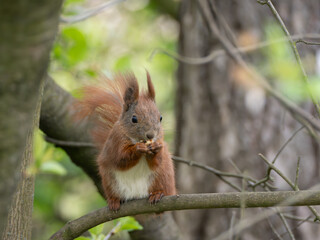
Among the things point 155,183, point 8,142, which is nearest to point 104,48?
point 155,183

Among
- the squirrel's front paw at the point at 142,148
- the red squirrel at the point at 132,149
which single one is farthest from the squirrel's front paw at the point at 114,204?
the squirrel's front paw at the point at 142,148

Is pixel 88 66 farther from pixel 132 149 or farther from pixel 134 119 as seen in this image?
pixel 132 149

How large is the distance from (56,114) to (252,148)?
156 centimetres

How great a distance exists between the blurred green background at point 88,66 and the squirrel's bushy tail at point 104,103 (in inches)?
3.1

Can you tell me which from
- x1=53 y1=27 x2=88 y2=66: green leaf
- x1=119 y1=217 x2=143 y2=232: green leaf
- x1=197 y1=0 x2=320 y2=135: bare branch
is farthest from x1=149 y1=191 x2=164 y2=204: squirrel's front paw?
x1=53 y1=27 x2=88 y2=66: green leaf

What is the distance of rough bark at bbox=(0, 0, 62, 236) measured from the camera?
0.72 meters

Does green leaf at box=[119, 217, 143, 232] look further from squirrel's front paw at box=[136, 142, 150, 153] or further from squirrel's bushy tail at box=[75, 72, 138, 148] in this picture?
squirrel's bushy tail at box=[75, 72, 138, 148]

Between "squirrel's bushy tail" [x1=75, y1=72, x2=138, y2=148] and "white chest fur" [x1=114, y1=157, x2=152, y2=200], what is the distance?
0.29 metres

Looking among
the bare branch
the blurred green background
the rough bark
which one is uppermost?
the rough bark

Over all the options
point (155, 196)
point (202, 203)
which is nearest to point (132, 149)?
point (155, 196)

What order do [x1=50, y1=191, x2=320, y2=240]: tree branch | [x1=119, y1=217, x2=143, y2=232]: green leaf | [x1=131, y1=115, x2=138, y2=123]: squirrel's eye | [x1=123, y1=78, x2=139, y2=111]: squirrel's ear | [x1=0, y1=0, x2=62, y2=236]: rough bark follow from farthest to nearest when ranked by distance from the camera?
[x1=123, y1=78, x2=139, y2=111]: squirrel's ear < [x1=131, y1=115, x2=138, y2=123]: squirrel's eye < [x1=119, y1=217, x2=143, y2=232]: green leaf < [x1=50, y1=191, x2=320, y2=240]: tree branch < [x1=0, y1=0, x2=62, y2=236]: rough bark

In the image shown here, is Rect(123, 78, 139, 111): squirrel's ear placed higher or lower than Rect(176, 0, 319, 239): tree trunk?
higher

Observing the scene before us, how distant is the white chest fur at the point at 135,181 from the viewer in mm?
1952

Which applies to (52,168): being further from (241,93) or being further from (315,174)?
(315,174)
